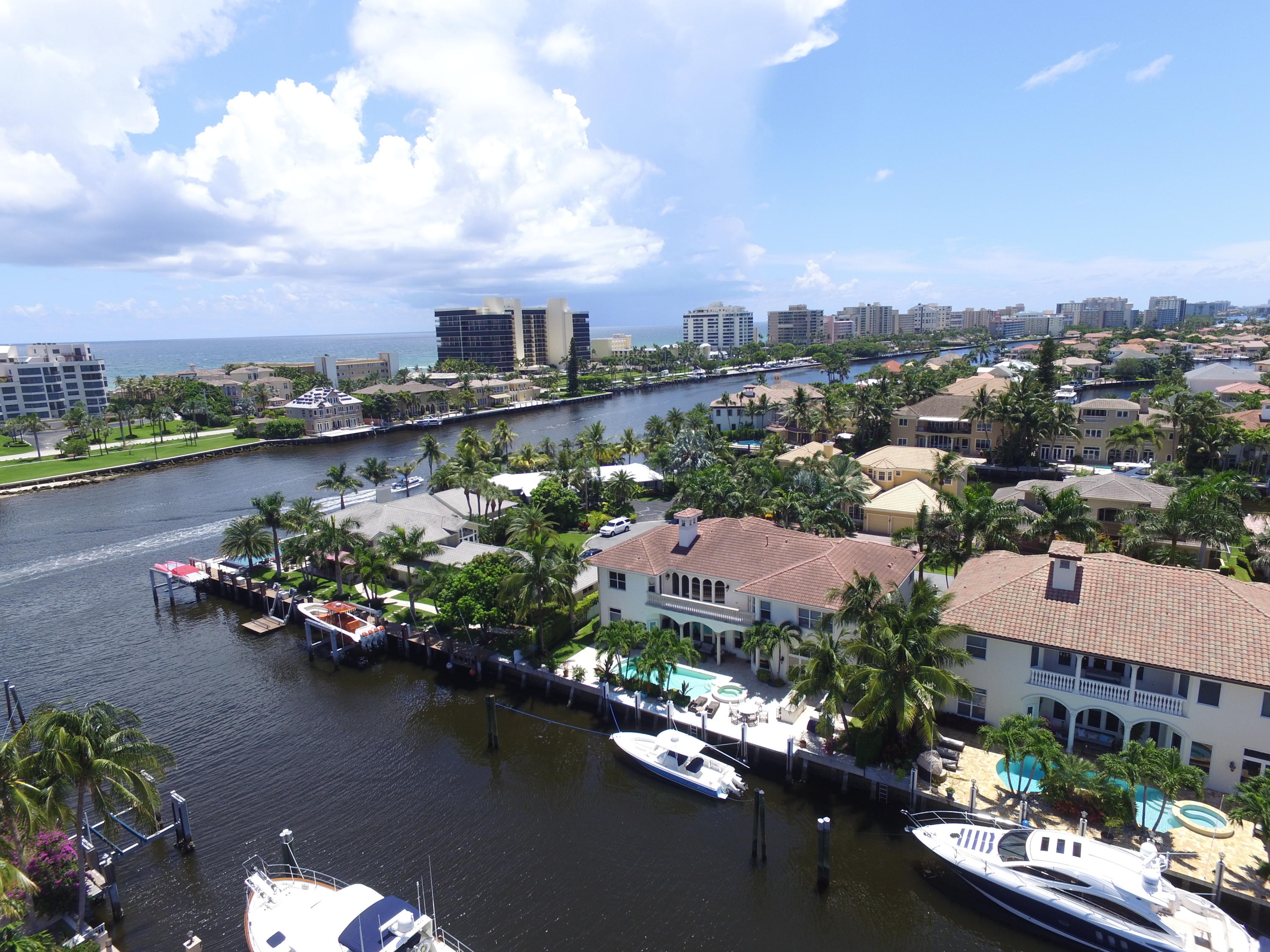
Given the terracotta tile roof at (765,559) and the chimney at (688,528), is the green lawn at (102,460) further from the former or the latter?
the chimney at (688,528)

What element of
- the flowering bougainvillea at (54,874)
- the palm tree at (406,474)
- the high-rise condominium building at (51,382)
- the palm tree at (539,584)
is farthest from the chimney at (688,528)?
the high-rise condominium building at (51,382)

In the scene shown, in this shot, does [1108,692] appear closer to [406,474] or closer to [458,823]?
[458,823]

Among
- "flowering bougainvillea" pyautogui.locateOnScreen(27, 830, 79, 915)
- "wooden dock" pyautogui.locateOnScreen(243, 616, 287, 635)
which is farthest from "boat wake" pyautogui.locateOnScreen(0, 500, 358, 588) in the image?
"flowering bougainvillea" pyautogui.locateOnScreen(27, 830, 79, 915)

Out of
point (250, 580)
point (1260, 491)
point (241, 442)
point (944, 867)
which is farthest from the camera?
point (241, 442)

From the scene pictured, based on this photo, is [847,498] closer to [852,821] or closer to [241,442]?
[852,821]

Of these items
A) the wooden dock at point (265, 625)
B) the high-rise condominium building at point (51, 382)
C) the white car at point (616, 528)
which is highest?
the high-rise condominium building at point (51, 382)

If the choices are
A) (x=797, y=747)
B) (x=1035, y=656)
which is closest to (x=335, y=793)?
(x=797, y=747)
